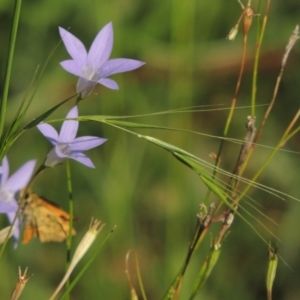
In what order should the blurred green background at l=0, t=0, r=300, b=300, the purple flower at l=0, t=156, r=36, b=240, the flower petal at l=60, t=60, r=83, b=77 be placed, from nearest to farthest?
the flower petal at l=60, t=60, r=83, b=77 < the purple flower at l=0, t=156, r=36, b=240 < the blurred green background at l=0, t=0, r=300, b=300

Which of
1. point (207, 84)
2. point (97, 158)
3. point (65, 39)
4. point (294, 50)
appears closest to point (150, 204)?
point (97, 158)

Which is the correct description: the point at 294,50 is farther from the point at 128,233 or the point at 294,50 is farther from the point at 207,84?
the point at 128,233

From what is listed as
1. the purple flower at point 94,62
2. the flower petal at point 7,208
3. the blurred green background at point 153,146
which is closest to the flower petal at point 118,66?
the purple flower at point 94,62

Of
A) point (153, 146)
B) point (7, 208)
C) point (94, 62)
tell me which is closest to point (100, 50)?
point (94, 62)

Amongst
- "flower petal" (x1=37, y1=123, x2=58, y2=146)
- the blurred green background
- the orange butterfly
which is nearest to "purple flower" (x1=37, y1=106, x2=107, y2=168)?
"flower petal" (x1=37, y1=123, x2=58, y2=146)

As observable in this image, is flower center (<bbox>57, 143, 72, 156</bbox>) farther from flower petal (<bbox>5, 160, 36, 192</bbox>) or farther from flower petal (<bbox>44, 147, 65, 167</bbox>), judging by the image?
flower petal (<bbox>5, 160, 36, 192</bbox>)

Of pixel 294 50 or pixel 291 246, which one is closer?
pixel 291 246

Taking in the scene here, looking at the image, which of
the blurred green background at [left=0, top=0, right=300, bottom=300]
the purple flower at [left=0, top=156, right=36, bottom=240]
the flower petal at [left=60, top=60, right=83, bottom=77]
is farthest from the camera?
the blurred green background at [left=0, top=0, right=300, bottom=300]
